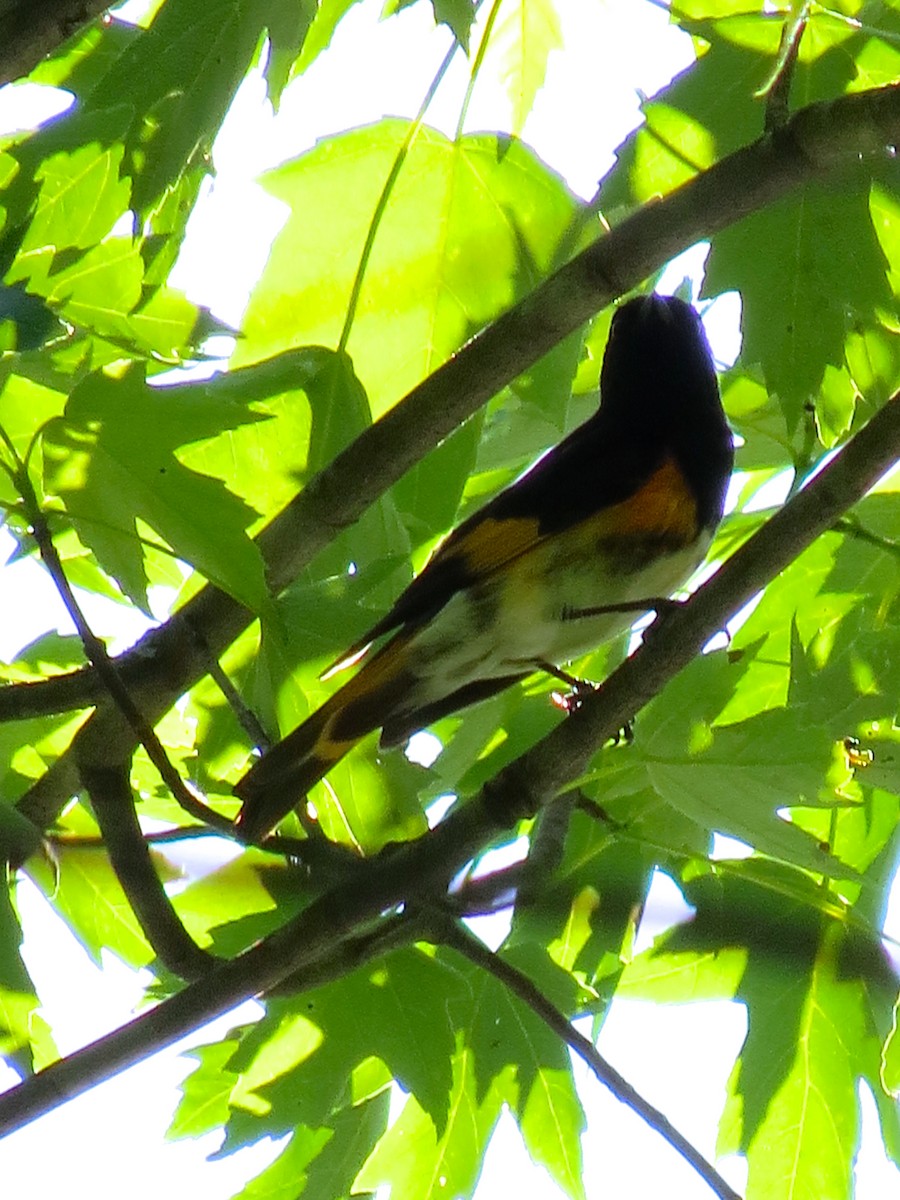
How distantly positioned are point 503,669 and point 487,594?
12cm

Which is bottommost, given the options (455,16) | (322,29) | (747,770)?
(747,770)

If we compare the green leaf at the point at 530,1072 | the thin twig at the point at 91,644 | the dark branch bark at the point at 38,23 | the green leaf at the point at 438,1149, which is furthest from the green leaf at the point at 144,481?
the green leaf at the point at 438,1149

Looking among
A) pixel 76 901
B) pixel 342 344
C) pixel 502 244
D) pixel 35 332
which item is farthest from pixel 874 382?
pixel 76 901

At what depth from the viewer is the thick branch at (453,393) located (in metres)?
1.48

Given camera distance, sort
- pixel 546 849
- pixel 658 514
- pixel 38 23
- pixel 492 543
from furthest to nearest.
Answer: pixel 658 514 < pixel 492 543 < pixel 546 849 < pixel 38 23

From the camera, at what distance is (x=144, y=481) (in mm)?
1437

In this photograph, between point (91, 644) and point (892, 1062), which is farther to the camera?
point (892, 1062)

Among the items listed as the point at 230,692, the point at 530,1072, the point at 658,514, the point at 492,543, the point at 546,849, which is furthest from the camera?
the point at 658,514

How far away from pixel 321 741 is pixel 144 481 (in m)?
0.53

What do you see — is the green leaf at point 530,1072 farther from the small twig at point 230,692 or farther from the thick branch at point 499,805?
the small twig at point 230,692

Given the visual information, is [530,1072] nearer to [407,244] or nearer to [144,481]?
[144,481]

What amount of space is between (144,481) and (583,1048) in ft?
2.43

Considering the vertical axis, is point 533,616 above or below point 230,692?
above

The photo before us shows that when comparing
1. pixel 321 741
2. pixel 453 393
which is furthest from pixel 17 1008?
pixel 453 393
